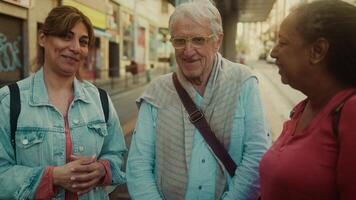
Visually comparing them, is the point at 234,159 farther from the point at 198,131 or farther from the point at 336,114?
the point at 336,114

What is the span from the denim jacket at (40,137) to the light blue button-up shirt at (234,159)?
0.97 feet

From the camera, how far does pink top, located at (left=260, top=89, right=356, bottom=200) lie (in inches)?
58.4

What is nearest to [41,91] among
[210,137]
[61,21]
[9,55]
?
[61,21]

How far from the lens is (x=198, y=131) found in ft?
7.38

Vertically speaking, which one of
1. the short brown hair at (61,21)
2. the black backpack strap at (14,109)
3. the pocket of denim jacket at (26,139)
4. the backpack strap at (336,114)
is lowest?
the pocket of denim jacket at (26,139)

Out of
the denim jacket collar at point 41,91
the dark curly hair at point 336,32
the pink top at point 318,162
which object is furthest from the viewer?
the denim jacket collar at point 41,91

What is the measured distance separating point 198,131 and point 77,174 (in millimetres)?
673

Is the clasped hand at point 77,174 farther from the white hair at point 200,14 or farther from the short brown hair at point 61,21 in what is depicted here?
the white hair at point 200,14

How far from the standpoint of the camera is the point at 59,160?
2344mm

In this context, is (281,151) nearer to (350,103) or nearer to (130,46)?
(350,103)

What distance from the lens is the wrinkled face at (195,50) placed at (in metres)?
2.23

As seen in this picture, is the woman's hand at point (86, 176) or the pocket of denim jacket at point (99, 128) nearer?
the woman's hand at point (86, 176)

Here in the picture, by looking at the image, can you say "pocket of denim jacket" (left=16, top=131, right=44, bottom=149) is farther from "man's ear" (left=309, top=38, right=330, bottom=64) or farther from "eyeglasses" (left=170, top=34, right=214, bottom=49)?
"man's ear" (left=309, top=38, right=330, bottom=64)

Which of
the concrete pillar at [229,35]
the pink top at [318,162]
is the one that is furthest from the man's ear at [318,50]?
the concrete pillar at [229,35]
